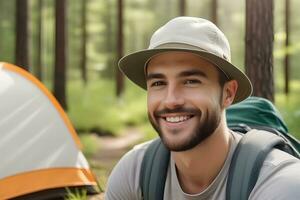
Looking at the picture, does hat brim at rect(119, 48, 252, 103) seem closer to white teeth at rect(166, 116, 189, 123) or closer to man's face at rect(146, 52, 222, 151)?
man's face at rect(146, 52, 222, 151)

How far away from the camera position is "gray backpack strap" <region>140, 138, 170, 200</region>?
7.34 ft

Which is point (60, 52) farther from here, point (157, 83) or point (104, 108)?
point (157, 83)

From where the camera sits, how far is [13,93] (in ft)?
19.3

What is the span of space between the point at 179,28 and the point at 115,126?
38.6 ft

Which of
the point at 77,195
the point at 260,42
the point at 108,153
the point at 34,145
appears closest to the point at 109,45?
the point at 108,153

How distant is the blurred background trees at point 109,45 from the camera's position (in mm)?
6488

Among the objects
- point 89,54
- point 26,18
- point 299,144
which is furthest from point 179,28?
point 89,54

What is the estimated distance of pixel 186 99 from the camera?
2139 millimetres

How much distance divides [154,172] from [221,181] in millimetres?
277

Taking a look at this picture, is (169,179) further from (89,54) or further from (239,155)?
(89,54)

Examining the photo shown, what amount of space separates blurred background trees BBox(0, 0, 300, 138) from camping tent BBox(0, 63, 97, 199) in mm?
2295

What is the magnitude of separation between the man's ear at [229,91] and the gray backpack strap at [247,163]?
19cm

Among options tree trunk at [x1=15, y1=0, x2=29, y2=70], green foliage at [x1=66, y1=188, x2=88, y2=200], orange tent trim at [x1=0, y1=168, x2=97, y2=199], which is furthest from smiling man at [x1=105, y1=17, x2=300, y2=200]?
tree trunk at [x1=15, y1=0, x2=29, y2=70]

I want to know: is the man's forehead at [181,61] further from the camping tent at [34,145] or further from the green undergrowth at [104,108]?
the green undergrowth at [104,108]
